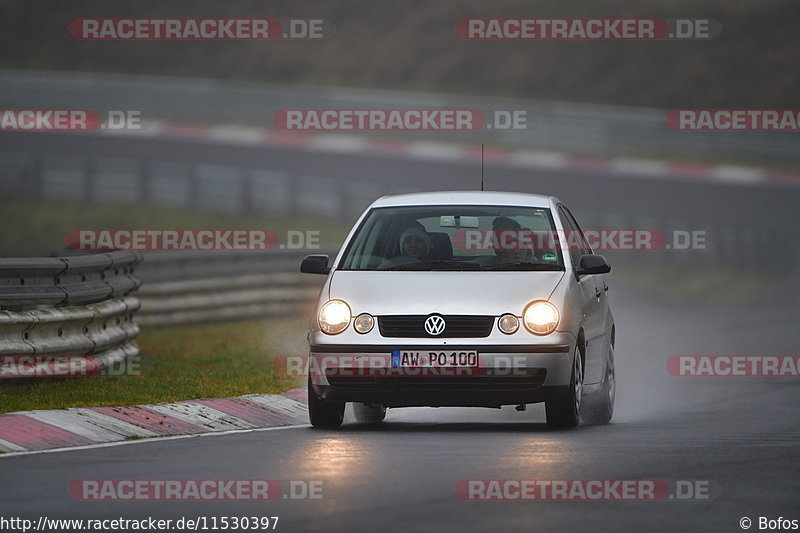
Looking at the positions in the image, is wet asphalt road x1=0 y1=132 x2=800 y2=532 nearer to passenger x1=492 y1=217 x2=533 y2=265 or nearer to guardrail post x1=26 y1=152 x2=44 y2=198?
passenger x1=492 y1=217 x2=533 y2=265

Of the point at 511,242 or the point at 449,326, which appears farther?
the point at 511,242

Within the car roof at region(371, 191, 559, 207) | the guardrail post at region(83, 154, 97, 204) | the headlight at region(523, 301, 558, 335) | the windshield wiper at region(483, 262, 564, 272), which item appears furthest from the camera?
the guardrail post at region(83, 154, 97, 204)

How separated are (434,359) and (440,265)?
98 centimetres

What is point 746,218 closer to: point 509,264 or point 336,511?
point 509,264

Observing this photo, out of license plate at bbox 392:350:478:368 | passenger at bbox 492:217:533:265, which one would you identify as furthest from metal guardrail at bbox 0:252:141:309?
passenger at bbox 492:217:533:265

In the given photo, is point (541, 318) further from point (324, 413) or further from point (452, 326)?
point (324, 413)

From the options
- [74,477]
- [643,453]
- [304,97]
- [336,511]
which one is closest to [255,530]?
[336,511]

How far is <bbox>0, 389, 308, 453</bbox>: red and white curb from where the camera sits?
10617mm

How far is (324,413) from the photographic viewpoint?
11.7 m

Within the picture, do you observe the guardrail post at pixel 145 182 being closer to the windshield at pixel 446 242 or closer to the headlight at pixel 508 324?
the windshield at pixel 446 242

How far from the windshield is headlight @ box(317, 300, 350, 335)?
631 mm

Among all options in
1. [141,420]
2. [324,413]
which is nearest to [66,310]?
[141,420]

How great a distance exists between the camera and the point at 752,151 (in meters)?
45.1

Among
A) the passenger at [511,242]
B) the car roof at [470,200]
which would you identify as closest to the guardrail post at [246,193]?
the car roof at [470,200]
